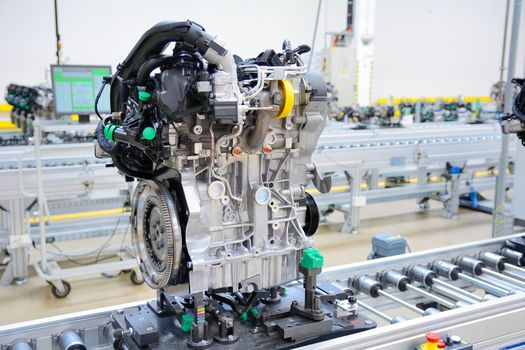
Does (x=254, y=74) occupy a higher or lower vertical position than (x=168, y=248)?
higher

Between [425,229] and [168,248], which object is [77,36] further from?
[168,248]

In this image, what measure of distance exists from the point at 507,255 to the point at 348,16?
7367 millimetres

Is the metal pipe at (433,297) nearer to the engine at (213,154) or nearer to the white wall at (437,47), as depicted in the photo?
the engine at (213,154)

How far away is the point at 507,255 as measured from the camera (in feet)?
9.02

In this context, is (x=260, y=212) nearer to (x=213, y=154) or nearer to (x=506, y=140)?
(x=213, y=154)

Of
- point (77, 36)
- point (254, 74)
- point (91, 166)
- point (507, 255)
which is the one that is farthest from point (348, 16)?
point (254, 74)

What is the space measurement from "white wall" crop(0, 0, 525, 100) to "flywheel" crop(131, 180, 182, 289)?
733 centimetres

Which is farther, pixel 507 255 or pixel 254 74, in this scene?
pixel 507 255

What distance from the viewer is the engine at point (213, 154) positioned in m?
1.36

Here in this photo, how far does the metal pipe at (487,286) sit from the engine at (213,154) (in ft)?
3.47

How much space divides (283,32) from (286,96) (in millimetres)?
8868

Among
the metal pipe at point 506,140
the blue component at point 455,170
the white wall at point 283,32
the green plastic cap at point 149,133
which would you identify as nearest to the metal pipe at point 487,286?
the green plastic cap at point 149,133

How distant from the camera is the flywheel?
A: 1.43 meters

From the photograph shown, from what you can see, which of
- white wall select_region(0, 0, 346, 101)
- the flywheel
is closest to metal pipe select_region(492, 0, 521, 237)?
the flywheel
